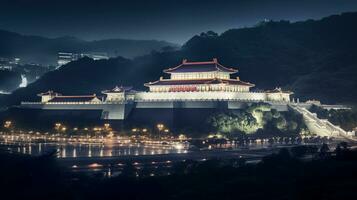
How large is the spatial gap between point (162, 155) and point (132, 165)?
8222 mm

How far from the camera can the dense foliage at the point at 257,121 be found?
7462cm

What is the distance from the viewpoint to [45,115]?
9312 cm

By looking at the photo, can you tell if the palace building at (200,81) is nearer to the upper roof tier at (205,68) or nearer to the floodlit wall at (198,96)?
the upper roof tier at (205,68)

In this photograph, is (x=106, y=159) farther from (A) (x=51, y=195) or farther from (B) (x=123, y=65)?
(B) (x=123, y=65)

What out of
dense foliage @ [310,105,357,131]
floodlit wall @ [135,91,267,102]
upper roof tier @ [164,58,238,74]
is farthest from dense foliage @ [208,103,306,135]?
upper roof tier @ [164,58,238,74]

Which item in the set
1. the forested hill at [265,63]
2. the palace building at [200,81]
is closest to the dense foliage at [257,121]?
the palace building at [200,81]

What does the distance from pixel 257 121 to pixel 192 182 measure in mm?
35429

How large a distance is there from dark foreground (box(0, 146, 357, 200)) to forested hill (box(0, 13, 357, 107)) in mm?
62326

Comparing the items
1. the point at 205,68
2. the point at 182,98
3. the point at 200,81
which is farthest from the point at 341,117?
the point at 182,98

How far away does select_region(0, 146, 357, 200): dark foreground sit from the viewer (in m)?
41.2

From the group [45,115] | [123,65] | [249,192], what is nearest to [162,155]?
[249,192]

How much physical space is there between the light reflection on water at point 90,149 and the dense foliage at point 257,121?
960 cm

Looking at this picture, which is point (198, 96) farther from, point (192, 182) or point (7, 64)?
point (7, 64)

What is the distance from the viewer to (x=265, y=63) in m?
132
